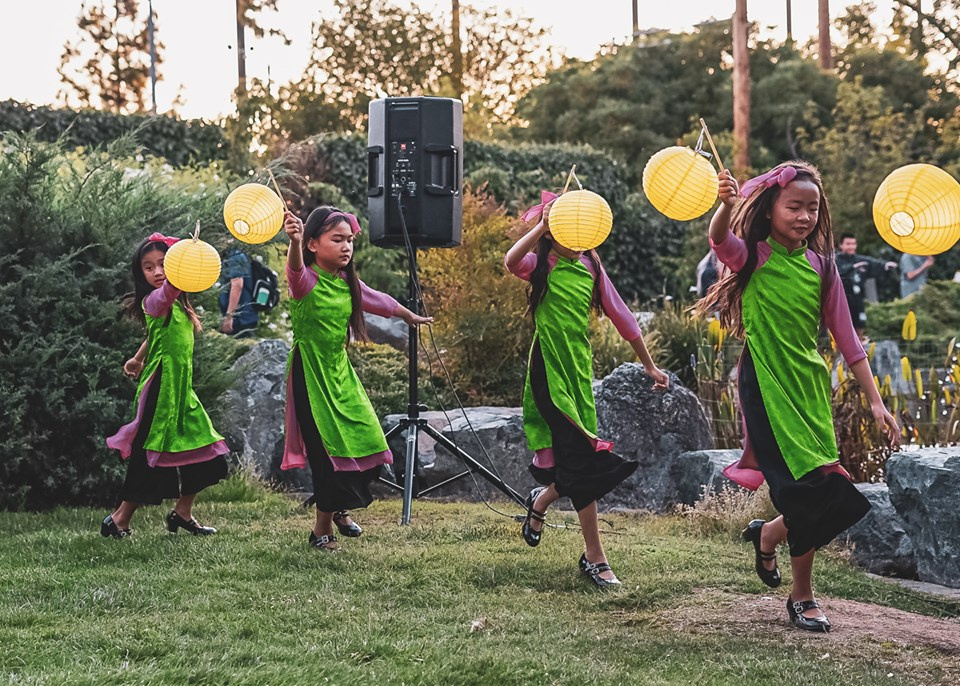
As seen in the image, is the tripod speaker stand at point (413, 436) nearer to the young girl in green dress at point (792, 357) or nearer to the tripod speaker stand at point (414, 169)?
the tripod speaker stand at point (414, 169)

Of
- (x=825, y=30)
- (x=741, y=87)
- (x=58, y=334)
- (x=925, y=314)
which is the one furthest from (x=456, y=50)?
(x=58, y=334)

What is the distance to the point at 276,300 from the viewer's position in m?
10.0

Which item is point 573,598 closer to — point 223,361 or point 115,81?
point 223,361

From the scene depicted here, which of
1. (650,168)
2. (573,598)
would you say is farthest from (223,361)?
(650,168)

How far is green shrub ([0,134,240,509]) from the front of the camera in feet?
23.3

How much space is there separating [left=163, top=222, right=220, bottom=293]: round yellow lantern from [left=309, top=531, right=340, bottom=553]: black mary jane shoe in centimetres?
139

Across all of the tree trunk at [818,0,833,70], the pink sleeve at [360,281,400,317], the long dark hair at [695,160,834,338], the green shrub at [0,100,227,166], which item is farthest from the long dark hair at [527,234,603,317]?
A: the tree trunk at [818,0,833,70]

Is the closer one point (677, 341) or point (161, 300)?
point (161, 300)

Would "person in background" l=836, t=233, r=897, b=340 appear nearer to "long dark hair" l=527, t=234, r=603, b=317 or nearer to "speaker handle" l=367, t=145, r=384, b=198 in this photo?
"speaker handle" l=367, t=145, r=384, b=198

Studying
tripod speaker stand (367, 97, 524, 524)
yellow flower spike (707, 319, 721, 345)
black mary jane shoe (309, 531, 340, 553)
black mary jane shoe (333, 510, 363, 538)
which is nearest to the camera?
black mary jane shoe (309, 531, 340, 553)

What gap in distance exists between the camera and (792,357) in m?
4.45

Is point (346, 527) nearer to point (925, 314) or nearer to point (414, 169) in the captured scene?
point (414, 169)

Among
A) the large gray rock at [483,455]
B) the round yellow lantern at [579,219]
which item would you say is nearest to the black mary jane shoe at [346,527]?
the large gray rock at [483,455]

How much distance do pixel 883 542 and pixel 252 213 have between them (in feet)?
12.2
